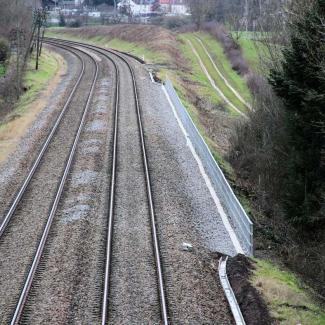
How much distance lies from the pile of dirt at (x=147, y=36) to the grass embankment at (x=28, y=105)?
11375 mm

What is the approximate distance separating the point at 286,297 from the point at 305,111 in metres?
5.68

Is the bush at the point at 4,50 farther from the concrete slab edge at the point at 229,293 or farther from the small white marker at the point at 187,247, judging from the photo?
the concrete slab edge at the point at 229,293

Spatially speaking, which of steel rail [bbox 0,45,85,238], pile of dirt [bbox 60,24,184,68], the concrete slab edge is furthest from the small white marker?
pile of dirt [bbox 60,24,184,68]

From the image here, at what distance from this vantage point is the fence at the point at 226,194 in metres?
15.3

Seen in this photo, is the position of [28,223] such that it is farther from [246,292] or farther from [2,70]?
[2,70]

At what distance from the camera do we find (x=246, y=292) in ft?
42.2

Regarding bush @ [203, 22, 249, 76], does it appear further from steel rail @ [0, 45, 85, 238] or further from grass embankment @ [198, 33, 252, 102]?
steel rail @ [0, 45, 85, 238]

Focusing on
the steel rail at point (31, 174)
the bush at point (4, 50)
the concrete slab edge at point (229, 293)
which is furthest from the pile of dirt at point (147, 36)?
the concrete slab edge at point (229, 293)

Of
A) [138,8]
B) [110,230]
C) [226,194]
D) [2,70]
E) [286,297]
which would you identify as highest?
[138,8]

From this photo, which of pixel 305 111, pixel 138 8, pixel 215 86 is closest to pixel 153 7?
pixel 138 8

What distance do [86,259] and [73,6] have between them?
158 meters

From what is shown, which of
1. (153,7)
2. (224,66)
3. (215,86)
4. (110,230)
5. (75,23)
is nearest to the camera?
(110,230)

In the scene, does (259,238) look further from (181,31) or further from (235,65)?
(181,31)

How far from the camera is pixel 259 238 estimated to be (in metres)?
16.8
